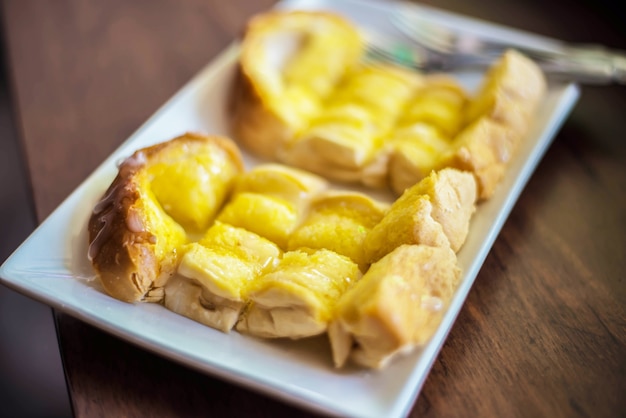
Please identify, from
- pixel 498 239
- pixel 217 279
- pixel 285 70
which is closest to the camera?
pixel 217 279

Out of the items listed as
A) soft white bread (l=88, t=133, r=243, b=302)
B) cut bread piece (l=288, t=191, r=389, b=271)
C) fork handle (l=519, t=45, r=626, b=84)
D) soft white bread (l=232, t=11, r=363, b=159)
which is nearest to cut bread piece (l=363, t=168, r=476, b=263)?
cut bread piece (l=288, t=191, r=389, b=271)

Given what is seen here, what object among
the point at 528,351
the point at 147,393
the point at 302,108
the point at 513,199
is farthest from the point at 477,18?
the point at 147,393

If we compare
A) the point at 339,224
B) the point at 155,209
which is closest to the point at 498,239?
the point at 339,224

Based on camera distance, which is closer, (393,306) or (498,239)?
(393,306)

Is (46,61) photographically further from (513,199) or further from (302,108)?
(513,199)

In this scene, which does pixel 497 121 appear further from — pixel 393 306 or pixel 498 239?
pixel 393 306

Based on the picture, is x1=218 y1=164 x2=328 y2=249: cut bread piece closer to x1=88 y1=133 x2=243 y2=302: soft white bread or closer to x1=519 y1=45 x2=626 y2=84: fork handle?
x1=88 y1=133 x2=243 y2=302: soft white bread
